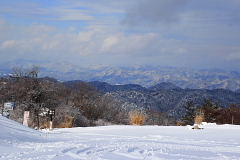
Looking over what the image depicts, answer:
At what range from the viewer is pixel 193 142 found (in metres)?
14.9

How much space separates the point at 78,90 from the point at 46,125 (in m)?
46.1

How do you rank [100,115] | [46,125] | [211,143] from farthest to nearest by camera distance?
[100,115]
[46,125]
[211,143]

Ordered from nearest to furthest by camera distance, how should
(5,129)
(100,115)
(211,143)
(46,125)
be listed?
(5,129), (211,143), (46,125), (100,115)

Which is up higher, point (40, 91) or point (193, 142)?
point (40, 91)

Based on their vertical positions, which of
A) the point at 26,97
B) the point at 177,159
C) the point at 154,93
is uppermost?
the point at 154,93

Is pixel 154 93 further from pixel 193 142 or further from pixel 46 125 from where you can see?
pixel 193 142

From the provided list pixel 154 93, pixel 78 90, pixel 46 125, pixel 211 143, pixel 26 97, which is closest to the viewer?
pixel 211 143

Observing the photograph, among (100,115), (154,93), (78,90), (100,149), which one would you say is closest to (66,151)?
(100,149)

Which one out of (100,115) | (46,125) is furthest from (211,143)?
(100,115)

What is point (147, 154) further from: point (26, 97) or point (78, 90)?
point (78, 90)

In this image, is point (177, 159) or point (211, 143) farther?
point (211, 143)

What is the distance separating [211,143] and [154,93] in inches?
4338

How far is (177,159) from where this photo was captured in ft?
33.7

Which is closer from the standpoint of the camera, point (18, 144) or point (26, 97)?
point (18, 144)
